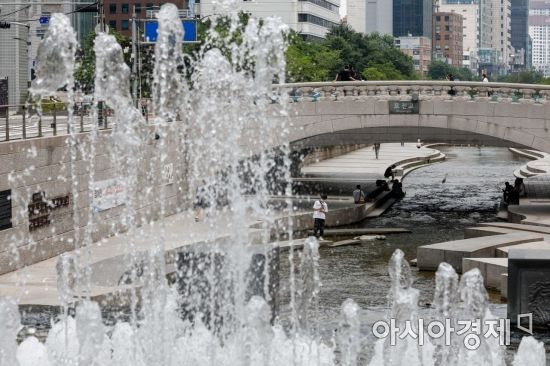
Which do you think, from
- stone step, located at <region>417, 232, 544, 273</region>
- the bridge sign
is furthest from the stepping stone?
the bridge sign

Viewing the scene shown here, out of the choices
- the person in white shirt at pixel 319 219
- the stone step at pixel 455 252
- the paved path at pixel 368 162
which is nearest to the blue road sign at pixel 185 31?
the person in white shirt at pixel 319 219

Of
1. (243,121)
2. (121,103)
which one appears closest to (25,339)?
(121,103)

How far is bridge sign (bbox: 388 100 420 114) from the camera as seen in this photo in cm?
3816

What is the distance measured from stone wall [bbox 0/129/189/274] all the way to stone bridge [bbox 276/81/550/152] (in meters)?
6.73

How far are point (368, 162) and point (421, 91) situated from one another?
25685mm

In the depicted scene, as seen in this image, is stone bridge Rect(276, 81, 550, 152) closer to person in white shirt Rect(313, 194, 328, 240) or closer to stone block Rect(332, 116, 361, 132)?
stone block Rect(332, 116, 361, 132)

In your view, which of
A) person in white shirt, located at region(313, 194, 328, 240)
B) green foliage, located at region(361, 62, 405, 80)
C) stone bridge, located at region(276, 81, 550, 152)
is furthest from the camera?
green foliage, located at region(361, 62, 405, 80)

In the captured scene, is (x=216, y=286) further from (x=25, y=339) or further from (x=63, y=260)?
(x=63, y=260)

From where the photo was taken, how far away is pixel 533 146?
37.5 metres

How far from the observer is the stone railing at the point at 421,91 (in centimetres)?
3741

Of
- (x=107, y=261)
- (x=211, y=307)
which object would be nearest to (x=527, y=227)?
(x=107, y=261)

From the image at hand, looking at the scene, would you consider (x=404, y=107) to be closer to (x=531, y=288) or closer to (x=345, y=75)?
(x=345, y=75)

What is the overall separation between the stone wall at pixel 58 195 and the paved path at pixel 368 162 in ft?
67.3

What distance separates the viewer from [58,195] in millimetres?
27094
